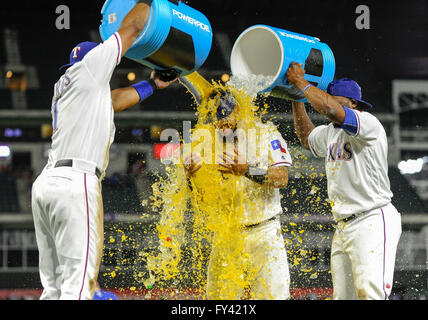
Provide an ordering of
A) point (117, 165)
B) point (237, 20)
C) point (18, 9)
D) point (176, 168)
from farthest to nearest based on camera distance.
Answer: point (117, 165), point (18, 9), point (237, 20), point (176, 168)

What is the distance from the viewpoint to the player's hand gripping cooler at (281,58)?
3.87 meters

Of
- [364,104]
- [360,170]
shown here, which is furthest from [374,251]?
[364,104]

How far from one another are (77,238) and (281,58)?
201 cm

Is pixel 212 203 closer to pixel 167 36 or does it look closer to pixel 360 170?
pixel 360 170

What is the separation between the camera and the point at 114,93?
11.0 feet

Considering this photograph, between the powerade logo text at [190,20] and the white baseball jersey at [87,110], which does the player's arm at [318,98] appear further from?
the white baseball jersey at [87,110]

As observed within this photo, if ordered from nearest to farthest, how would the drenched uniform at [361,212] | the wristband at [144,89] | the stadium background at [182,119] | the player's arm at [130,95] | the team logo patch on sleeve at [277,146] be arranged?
the player's arm at [130,95] → the wristband at [144,89] → the drenched uniform at [361,212] → the team logo patch on sleeve at [277,146] → the stadium background at [182,119]

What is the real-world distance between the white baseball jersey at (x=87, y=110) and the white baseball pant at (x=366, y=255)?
173 centimetres

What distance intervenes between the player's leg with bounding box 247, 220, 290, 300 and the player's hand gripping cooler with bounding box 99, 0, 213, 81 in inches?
49.1

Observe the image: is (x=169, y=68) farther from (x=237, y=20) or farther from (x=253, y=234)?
(x=237, y=20)

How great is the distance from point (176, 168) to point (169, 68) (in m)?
1.13

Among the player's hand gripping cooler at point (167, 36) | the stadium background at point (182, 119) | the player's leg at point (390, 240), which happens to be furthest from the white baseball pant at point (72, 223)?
the stadium background at point (182, 119)

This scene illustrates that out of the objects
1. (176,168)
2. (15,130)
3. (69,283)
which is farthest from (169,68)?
(15,130)

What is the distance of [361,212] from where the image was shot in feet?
12.2
